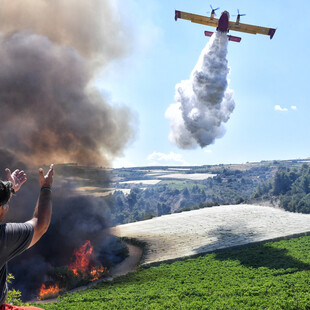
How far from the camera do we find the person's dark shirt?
9.72 ft

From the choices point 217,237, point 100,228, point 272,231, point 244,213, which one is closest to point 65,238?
point 100,228

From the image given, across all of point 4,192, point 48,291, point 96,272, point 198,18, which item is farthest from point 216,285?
point 198,18

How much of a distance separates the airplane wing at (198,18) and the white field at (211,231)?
25.7m

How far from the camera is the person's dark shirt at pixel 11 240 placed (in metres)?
2.96

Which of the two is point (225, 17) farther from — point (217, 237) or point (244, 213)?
point (244, 213)

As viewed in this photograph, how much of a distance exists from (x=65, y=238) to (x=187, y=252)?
1239cm

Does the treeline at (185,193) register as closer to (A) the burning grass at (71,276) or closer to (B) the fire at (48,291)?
(A) the burning grass at (71,276)

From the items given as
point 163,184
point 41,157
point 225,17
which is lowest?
point 163,184

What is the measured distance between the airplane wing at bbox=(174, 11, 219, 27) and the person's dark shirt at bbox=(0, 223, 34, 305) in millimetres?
37710

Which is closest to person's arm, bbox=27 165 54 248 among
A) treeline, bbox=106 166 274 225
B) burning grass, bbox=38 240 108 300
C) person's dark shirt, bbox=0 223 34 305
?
person's dark shirt, bbox=0 223 34 305

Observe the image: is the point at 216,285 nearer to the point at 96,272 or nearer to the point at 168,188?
the point at 96,272

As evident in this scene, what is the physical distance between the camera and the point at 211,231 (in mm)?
35688

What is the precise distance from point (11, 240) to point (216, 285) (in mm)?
18419

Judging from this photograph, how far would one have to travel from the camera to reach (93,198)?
117ft
